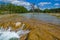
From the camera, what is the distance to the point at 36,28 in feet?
12.0

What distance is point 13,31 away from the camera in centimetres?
375

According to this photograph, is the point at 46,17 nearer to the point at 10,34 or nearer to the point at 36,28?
the point at 36,28

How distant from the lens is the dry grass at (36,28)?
3.54m

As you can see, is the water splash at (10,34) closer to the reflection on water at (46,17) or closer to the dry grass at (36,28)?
the dry grass at (36,28)

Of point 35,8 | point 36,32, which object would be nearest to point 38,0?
point 35,8

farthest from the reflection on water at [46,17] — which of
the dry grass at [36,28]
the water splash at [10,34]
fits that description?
the water splash at [10,34]

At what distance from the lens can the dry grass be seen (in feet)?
11.6

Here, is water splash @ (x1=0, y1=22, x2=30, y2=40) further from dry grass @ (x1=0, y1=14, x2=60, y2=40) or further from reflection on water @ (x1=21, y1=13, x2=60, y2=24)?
reflection on water @ (x1=21, y1=13, x2=60, y2=24)

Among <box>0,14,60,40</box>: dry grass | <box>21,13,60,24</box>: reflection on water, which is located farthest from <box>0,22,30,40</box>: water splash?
<box>21,13,60,24</box>: reflection on water

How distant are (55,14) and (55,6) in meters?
0.19

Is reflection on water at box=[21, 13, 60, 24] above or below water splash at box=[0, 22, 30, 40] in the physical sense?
above

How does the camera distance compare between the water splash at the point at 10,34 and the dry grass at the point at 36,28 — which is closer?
the dry grass at the point at 36,28

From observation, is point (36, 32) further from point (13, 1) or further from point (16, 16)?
point (13, 1)

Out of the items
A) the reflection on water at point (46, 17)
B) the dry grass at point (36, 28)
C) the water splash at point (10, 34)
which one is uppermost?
the reflection on water at point (46, 17)
